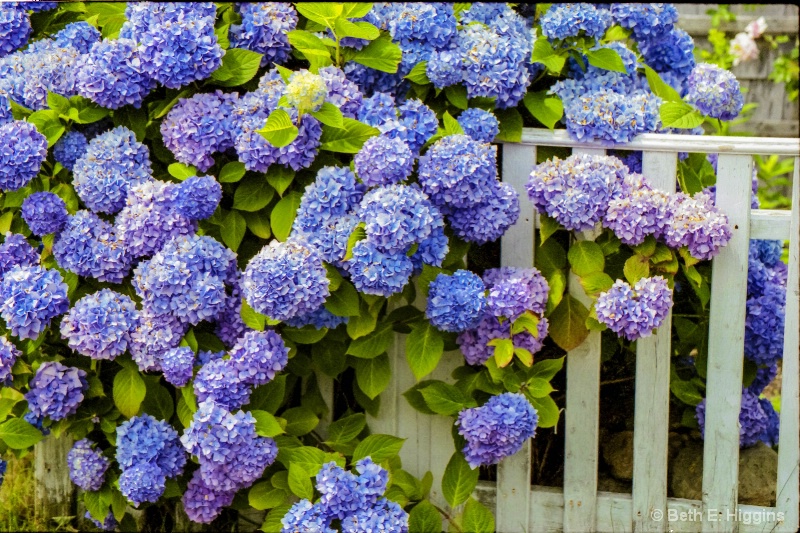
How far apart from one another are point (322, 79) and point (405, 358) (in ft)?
2.89

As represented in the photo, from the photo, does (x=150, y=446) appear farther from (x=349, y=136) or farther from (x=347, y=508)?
(x=349, y=136)

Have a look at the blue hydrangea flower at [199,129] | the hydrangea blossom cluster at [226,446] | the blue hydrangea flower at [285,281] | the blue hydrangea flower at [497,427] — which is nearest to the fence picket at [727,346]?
the blue hydrangea flower at [497,427]

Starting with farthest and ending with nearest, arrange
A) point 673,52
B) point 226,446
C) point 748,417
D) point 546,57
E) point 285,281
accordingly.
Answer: point 673,52
point 748,417
point 546,57
point 226,446
point 285,281

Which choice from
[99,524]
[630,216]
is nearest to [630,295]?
[630,216]

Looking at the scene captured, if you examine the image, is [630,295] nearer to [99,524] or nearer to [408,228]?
[408,228]

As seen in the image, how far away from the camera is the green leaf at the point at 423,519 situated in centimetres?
265

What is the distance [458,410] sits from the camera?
2.62 meters

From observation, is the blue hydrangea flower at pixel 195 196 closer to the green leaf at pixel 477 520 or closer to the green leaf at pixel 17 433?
the green leaf at pixel 17 433

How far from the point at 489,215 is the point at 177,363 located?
36.3 inches

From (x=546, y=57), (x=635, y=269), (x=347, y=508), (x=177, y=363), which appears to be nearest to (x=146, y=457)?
(x=177, y=363)

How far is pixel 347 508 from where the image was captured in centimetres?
244

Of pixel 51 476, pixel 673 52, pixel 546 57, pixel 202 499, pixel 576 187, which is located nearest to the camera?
pixel 576 187

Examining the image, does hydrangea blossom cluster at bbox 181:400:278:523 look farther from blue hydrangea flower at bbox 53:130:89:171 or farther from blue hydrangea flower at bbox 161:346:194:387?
blue hydrangea flower at bbox 53:130:89:171

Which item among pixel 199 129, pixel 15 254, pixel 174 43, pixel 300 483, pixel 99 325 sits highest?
pixel 174 43
